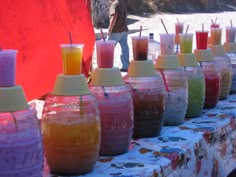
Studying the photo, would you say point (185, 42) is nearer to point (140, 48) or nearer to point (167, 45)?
point (167, 45)

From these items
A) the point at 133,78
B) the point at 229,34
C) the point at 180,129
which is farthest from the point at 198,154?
the point at 229,34

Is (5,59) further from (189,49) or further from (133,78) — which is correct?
(189,49)

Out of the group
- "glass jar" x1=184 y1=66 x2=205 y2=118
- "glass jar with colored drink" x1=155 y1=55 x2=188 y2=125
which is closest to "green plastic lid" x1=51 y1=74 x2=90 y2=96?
"glass jar with colored drink" x1=155 y1=55 x2=188 y2=125

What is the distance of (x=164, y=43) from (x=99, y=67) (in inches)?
13.6

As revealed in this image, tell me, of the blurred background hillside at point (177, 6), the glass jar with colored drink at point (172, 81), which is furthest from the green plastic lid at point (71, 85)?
the blurred background hillside at point (177, 6)

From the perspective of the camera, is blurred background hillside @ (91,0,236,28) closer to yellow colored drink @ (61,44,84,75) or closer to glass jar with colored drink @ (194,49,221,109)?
glass jar with colored drink @ (194,49,221,109)

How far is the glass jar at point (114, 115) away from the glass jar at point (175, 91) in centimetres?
28

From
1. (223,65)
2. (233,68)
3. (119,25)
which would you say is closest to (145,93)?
(223,65)

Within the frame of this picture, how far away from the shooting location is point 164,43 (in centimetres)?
154

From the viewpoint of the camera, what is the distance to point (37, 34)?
73.9 inches

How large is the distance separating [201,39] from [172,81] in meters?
0.30

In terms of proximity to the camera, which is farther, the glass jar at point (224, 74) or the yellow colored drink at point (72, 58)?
the glass jar at point (224, 74)

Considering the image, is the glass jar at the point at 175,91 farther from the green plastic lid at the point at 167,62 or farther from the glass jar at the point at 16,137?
the glass jar at the point at 16,137

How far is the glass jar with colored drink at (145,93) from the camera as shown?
138cm
